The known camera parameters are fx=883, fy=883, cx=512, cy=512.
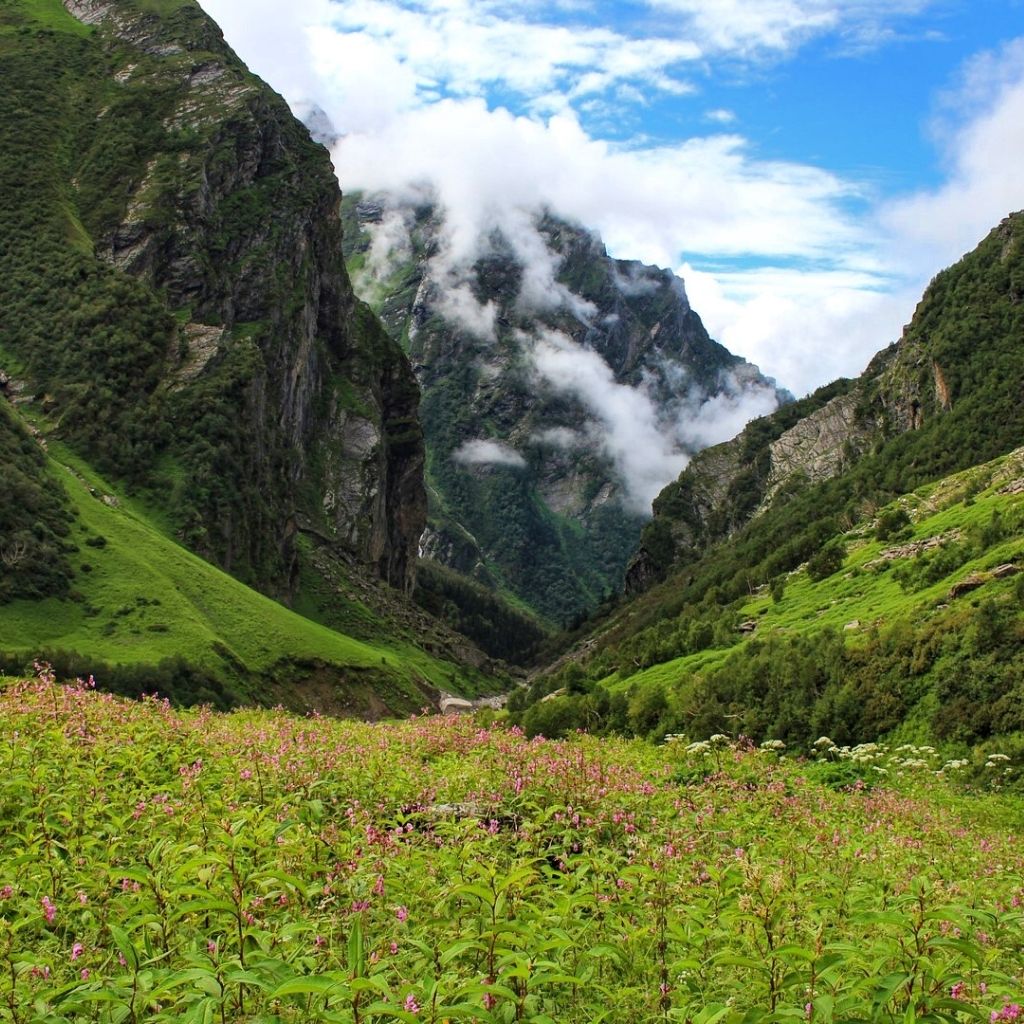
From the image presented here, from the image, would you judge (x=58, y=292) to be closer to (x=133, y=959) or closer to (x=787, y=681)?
(x=787, y=681)

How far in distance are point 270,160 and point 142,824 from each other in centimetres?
20755

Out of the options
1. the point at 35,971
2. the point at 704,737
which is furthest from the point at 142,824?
the point at 704,737

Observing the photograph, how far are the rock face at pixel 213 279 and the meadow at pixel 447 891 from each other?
11494cm

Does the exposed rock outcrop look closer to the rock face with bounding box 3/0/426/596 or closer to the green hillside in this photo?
the rock face with bounding box 3/0/426/596

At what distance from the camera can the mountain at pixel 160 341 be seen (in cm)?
10725

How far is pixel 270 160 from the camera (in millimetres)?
194500

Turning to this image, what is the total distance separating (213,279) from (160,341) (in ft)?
89.9

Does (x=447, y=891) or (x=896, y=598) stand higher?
(x=896, y=598)

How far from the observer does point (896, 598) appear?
42.4 metres

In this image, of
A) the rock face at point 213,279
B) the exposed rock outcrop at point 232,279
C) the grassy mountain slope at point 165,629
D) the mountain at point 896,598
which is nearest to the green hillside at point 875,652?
the mountain at point 896,598

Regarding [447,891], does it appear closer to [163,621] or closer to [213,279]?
[163,621]

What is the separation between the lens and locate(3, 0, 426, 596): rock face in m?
135

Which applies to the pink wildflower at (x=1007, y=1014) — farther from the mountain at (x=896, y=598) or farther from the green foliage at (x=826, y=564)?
the green foliage at (x=826, y=564)

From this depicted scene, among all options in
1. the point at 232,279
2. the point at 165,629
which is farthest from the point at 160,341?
Answer: the point at 165,629
